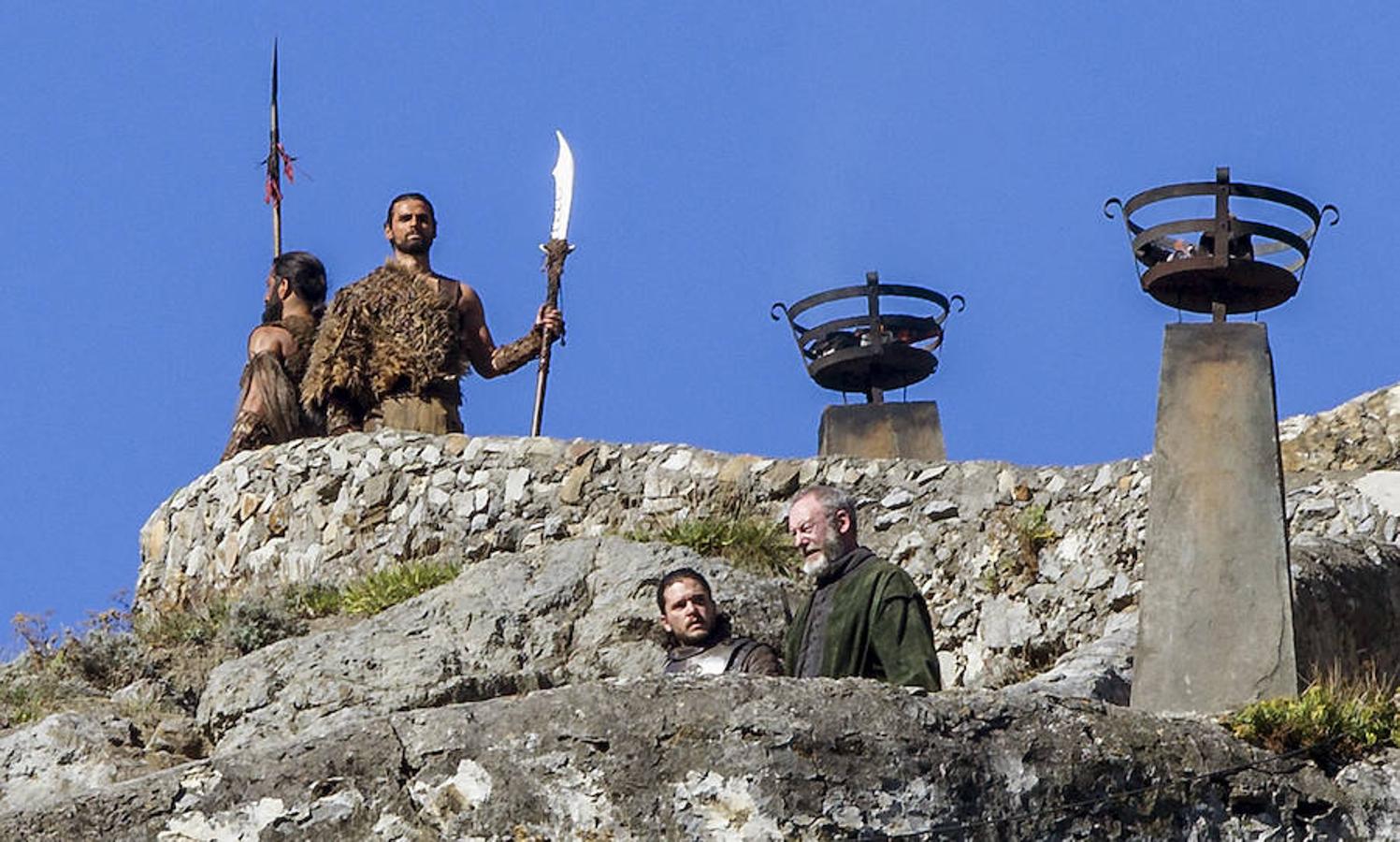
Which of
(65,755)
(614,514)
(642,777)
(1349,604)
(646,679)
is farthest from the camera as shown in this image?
(614,514)

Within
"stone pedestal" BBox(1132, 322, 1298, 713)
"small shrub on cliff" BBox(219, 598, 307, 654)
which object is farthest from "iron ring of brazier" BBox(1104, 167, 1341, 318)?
"small shrub on cliff" BBox(219, 598, 307, 654)

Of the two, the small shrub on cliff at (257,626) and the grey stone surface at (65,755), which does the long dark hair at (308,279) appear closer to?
the small shrub on cliff at (257,626)

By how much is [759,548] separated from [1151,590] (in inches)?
186

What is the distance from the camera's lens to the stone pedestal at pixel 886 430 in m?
21.6

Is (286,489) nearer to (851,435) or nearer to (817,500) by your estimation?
(851,435)

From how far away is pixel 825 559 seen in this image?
12.2 m

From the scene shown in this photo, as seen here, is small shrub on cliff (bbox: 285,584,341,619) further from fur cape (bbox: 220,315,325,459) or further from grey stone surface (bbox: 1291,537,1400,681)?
grey stone surface (bbox: 1291,537,1400,681)

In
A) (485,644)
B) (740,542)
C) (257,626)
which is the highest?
(740,542)

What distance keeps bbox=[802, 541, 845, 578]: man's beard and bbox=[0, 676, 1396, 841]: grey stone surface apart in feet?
4.44

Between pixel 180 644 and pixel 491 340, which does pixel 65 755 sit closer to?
pixel 180 644

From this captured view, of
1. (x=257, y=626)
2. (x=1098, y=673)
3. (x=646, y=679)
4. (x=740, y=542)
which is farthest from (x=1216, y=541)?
(x=257, y=626)

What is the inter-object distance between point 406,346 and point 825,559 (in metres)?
8.46

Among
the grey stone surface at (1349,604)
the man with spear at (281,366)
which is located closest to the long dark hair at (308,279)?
the man with spear at (281,366)

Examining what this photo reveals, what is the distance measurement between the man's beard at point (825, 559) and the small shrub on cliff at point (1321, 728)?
1620 mm
